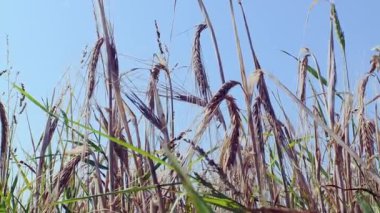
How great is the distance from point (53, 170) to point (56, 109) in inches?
6.3

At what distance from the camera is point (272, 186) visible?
4.51 feet

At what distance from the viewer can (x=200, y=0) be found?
1.37m

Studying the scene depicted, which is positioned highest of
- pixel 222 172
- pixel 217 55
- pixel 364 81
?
pixel 217 55

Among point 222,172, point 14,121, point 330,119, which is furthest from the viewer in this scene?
point 14,121

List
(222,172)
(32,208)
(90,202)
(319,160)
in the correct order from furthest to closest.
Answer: (90,202) → (32,208) → (319,160) → (222,172)

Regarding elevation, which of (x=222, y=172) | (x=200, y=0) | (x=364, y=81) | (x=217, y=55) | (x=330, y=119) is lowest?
(x=222, y=172)

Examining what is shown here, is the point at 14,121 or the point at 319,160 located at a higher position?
the point at 14,121

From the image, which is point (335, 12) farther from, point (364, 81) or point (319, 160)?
point (319, 160)

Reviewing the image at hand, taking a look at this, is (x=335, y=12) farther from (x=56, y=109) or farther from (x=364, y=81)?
(x=56, y=109)

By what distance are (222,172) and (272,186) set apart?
431 millimetres

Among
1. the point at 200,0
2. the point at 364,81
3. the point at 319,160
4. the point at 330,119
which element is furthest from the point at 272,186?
the point at 200,0

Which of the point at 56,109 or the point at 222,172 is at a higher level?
the point at 56,109

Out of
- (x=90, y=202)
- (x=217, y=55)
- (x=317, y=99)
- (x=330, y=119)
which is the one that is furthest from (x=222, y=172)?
(x=90, y=202)

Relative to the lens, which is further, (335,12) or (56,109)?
(56,109)
